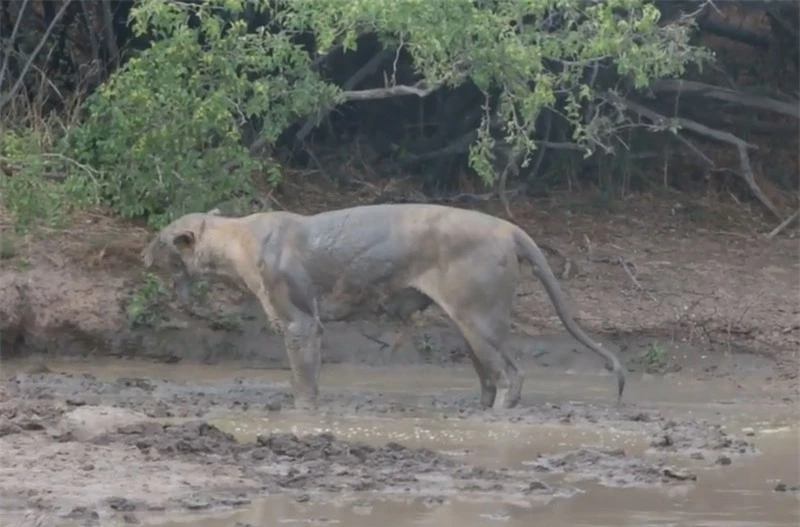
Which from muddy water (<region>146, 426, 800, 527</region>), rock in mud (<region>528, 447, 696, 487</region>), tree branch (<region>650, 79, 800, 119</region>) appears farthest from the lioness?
tree branch (<region>650, 79, 800, 119</region>)

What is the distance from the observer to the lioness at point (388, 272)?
11555 mm

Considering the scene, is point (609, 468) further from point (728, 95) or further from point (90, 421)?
point (728, 95)

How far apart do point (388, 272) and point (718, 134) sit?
5078 mm

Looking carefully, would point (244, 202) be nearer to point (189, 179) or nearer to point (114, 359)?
point (189, 179)

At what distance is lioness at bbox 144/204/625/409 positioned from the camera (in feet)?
37.9

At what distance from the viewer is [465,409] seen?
37.3 feet

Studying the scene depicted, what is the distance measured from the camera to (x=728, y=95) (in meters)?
16.3

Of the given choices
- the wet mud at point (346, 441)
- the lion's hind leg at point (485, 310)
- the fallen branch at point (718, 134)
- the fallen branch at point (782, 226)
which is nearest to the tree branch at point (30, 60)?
the wet mud at point (346, 441)

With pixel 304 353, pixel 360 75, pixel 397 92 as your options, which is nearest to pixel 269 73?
pixel 397 92

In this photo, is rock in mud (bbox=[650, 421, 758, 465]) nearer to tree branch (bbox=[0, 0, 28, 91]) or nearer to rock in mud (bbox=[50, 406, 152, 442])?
rock in mud (bbox=[50, 406, 152, 442])

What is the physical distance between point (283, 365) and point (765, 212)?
502 centimetres

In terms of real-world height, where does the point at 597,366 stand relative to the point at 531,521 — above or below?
below

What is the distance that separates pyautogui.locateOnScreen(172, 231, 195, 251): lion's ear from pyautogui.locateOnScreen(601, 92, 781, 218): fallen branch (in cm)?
400

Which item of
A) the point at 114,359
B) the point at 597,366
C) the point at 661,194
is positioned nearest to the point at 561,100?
the point at 661,194
